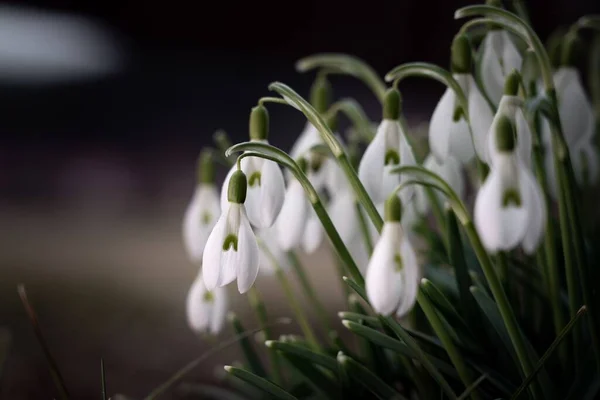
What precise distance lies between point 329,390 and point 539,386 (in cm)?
21

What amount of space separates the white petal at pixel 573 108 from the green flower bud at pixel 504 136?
0.28 meters

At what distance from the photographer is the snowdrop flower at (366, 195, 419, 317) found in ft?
1.33

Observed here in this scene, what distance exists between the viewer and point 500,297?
1.55 feet

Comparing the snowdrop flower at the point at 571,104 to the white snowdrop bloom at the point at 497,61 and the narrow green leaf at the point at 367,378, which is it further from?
the narrow green leaf at the point at 367,378

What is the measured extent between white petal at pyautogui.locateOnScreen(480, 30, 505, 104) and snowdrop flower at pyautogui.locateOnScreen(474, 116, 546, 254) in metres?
0.23

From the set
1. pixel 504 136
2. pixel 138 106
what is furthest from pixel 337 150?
pixel 138 106

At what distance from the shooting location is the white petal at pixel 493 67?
1.99ft

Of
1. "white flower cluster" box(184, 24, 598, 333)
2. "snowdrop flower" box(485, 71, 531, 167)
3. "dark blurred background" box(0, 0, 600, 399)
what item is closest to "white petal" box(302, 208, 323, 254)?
"white flower cluster" box(184, 24, 598, 333)

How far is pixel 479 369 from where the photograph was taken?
1.93 feet

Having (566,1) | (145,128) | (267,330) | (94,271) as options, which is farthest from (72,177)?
(267,330)

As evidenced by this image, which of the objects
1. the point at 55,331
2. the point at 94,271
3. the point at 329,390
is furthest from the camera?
the point at 94,271

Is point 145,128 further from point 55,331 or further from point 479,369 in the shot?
point 479,369

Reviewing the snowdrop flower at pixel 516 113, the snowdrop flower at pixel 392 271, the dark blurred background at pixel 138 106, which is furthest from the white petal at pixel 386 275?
the dark blurred background at pixel 138 106

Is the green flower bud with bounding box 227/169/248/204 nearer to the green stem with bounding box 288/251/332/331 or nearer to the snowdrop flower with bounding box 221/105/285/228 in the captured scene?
the snowdrop flower with bounding box 221/105/285/228
